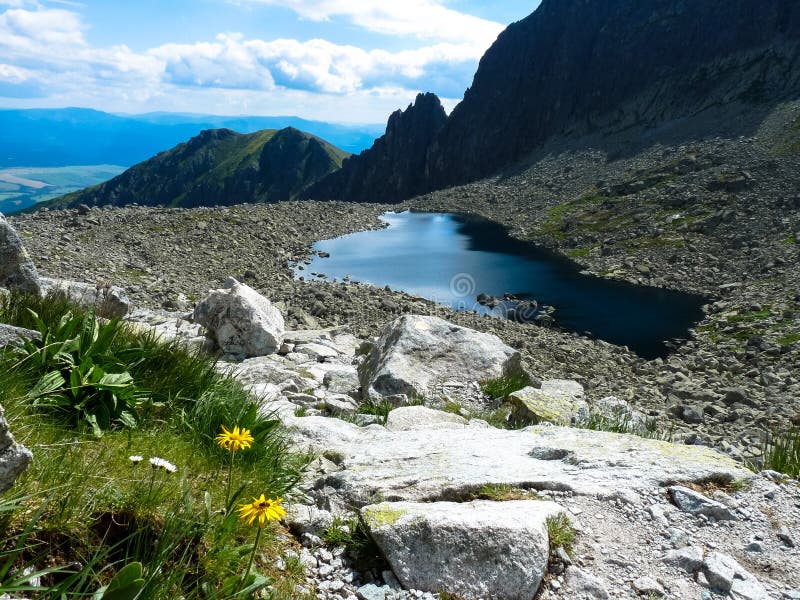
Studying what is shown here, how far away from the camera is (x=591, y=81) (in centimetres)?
14050

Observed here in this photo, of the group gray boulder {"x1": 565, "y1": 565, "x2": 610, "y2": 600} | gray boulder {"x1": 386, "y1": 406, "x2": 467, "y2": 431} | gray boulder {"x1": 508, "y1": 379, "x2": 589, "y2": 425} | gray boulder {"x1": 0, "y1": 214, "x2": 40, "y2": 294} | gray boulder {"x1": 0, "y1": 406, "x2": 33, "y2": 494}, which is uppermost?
gray boulder {"x1": 0, "y1": 406, "x2": 33, "y2": 494}

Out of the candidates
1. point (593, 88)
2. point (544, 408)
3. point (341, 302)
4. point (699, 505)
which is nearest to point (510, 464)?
point (699, 505)

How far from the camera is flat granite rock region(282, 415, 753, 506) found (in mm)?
6043

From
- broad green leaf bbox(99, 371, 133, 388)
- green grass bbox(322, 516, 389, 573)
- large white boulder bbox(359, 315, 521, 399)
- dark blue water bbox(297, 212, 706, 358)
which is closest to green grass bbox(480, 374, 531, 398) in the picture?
large white boulder bbox(359, 315, 521, 399)

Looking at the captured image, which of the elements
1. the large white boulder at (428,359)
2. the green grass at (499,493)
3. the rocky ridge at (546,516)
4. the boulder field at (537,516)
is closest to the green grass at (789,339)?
→ the large white boulder at (428,359)

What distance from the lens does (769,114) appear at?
89.8m

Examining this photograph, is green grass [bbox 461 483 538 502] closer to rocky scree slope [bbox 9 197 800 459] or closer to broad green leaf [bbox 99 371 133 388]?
broad green leaf [bbox 99 371 133 388]

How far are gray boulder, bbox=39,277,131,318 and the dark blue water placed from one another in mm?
28696

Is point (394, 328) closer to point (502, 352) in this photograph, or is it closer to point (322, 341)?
point (502, 352)

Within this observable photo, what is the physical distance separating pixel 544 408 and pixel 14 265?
38.6ft

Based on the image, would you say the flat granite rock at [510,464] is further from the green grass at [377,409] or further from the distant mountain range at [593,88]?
the distant mountain range at [593,88]

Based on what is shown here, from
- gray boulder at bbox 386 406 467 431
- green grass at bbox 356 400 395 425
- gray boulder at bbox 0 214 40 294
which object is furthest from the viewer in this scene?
gray boulder at bbox 0 214 40 294

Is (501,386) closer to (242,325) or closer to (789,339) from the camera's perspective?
(242,325)

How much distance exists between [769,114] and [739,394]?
82.3 m
